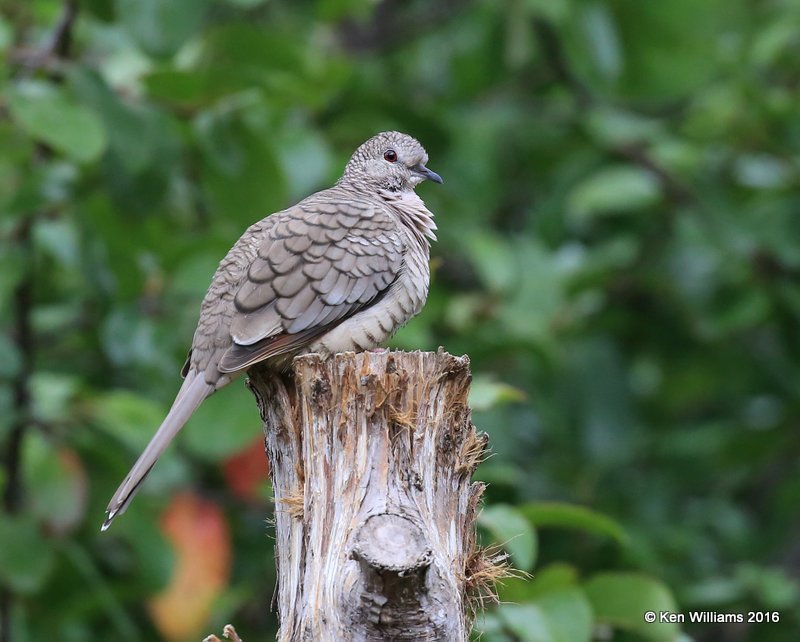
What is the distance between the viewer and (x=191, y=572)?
6758 millimetres

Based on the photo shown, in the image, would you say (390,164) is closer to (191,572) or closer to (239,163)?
(239,163)

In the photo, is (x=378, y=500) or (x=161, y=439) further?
(x=161, y=439)

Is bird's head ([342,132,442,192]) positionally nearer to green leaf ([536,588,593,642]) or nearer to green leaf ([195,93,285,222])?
green leaf ([195,93,285,222])

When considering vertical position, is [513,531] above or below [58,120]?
below

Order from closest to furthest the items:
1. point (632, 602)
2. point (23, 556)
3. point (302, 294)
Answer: point (302, 294)
point (632, 602)
point (23, 556)

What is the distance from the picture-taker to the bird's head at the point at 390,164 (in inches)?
204

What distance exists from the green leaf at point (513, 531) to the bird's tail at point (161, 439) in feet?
3.46

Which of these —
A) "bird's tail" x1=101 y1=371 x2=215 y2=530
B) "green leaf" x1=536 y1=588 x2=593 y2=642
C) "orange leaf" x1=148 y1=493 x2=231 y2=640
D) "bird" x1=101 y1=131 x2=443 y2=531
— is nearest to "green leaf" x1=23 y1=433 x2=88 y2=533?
"orange leaf" x1=148 y1=493 x2=231 y2=640

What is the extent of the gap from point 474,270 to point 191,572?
124 inches

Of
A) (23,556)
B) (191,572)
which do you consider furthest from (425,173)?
(191,572)

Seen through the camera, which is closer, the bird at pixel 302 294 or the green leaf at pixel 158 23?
the bird at pixel 302 294

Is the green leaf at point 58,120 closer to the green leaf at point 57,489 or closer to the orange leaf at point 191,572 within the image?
the green leaf at point 57,489

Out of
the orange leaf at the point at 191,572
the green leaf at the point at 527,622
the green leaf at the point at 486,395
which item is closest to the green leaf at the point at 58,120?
the green leaf at the point at 486,395

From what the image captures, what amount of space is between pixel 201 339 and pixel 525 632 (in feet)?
5.03
